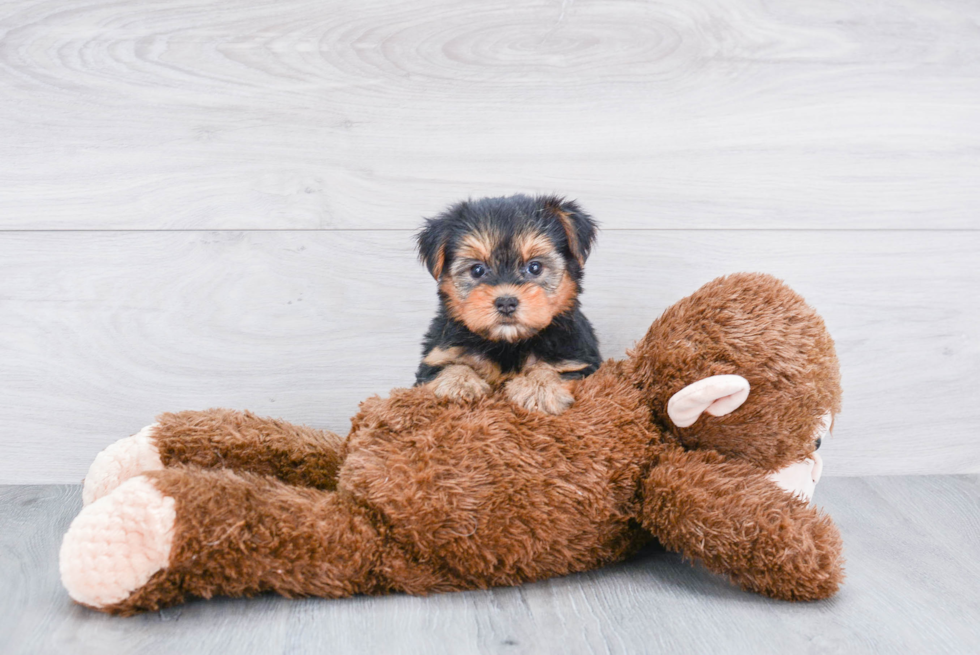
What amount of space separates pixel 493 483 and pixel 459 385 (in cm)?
23

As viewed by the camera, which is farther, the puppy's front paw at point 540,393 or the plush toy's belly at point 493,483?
the puppy's front paw at point 540,393

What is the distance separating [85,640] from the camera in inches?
49.6

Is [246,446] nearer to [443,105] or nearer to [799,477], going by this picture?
[443,105]

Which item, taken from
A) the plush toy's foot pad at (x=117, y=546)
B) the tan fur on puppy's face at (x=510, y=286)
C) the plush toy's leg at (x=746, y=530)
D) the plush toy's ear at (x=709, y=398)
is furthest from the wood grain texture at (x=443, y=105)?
the plush toy's foot pad at (x=117, y=546)

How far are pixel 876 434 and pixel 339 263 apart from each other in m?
1.70

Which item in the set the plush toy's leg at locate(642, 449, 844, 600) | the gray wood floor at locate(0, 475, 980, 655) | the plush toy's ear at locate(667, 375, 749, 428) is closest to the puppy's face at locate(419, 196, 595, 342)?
the plush toy's ear at locate(667, 375, 749, 428)

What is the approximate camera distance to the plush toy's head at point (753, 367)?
1.53m

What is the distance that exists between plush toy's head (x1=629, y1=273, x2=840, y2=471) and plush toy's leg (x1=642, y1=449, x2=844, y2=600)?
9cm

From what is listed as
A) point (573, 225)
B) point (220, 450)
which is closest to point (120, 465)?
point (220, 450)

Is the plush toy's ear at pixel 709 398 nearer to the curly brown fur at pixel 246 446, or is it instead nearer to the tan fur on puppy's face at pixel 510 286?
the tan fur on puppy's face at pixel 510 286

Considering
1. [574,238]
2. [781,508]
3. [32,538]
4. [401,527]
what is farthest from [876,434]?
[32,538]

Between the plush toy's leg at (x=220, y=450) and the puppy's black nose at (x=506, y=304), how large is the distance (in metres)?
0.56

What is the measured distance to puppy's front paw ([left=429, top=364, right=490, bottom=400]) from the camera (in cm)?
156

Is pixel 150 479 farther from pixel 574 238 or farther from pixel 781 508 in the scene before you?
pixel 781 508
